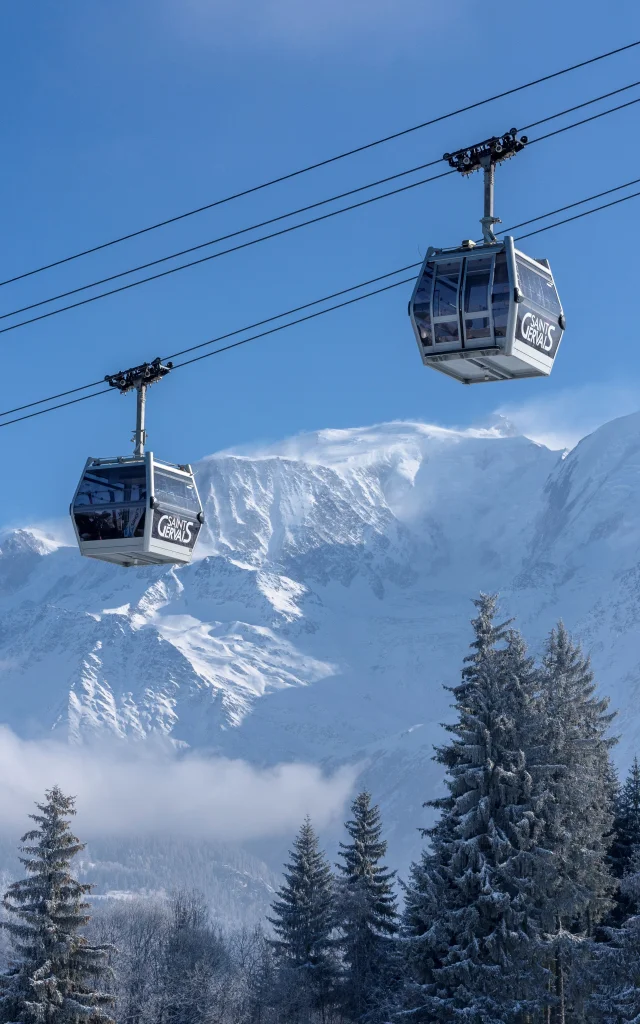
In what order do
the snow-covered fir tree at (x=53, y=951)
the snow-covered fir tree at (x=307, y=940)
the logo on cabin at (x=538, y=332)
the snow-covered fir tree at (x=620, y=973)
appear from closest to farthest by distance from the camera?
1. the logo on cabin at (x=538, y=332)
2. the snow-covered fir tree at (x=620, y=973)
3. the snow-covered fir tree at (x=53, y=951)
4. the snow-covered fir tree at (x=307, y=940)

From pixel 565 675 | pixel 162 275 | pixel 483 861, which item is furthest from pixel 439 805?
pixel 162 275

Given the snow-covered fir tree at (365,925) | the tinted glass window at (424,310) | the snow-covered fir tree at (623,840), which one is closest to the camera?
the tinted glass window at (424,310)

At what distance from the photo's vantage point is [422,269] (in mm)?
31938

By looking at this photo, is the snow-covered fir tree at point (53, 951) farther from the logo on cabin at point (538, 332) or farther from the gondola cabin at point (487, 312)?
the logo on cabin at point (538, 332)

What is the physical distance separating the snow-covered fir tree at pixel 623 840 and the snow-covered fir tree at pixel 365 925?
13.2 m

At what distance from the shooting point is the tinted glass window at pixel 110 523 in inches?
1393

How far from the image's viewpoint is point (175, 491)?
117ft

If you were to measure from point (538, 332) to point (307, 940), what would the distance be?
5940cm

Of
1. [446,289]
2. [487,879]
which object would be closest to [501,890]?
[487,879]

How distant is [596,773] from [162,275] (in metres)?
40.3

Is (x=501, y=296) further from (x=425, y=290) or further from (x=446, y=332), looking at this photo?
(x=425, y=290)

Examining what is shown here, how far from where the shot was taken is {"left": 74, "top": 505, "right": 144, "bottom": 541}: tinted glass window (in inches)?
1393

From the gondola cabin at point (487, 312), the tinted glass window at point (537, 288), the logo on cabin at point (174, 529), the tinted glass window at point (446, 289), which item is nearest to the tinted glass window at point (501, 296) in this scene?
the gondola cabin at point (487, 312)

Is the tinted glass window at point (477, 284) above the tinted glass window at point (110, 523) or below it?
above
